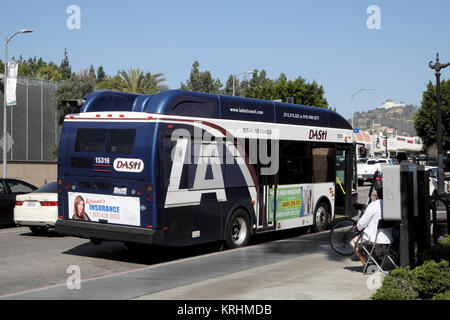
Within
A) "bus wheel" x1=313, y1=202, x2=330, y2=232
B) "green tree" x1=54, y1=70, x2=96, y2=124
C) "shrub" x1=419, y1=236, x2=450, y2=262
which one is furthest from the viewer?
"green tree" x1=54, y1=70, x2=96, y2=124

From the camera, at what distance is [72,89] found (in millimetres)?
37812

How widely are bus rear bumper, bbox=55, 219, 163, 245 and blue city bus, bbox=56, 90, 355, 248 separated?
0.02 meters

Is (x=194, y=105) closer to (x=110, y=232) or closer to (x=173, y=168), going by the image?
(x=173, y=168)

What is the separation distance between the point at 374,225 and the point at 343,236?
78.4 inches

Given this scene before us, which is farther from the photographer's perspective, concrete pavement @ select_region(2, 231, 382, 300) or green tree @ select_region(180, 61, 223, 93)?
green tree @ select_region(180, 61, 223, 93)

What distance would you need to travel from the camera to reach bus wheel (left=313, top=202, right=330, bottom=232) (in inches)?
615

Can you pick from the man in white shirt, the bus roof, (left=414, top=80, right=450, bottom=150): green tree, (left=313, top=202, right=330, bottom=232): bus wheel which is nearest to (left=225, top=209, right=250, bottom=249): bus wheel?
the bus roof

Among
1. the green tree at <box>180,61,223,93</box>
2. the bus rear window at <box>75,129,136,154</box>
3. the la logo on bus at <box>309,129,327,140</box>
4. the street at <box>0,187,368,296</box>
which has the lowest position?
the street at <box>0,187,368,296</box>

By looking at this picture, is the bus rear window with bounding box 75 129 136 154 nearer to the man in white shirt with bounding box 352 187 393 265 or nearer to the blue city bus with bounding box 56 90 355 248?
the blue city bus with bounding box 56 90 355 248

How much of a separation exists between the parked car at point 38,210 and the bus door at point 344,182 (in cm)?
773

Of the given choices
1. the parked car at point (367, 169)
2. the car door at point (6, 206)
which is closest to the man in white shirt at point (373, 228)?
the car door at point (6, 206)

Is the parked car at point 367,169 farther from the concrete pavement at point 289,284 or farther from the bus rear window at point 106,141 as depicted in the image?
the bus rear window at point 106,141

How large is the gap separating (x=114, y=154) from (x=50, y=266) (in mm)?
2433
